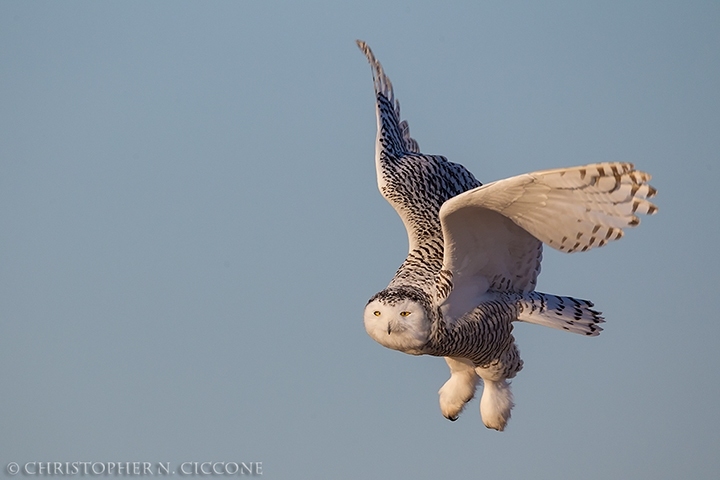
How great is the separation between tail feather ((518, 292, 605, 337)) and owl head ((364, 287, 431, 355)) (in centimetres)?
141

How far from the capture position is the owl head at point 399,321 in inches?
445

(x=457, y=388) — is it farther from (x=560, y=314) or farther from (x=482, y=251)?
(x=482, y=251)

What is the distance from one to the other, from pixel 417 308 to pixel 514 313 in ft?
4.76

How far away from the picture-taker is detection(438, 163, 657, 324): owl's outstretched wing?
9891mm

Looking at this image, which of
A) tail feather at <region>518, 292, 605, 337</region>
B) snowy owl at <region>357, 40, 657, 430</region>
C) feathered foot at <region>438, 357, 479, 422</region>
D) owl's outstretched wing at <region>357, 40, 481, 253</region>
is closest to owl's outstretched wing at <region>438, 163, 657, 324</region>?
snowy owl at <region>357, 40, 657, 430</region>

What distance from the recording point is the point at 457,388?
43.3ft

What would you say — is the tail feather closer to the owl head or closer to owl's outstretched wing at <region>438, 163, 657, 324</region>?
owl's outstretched wing at <region>438, 163, 657, 324</region>

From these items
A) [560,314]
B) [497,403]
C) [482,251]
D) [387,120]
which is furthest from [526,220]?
[387,120]

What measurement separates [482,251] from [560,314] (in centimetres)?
112

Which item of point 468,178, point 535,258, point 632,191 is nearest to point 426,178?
point 468,178

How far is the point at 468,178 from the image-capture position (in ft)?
43.8

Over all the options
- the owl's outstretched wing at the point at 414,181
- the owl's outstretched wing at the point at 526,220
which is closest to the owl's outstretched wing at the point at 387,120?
the owl's outstretched wing at the point at 414,181

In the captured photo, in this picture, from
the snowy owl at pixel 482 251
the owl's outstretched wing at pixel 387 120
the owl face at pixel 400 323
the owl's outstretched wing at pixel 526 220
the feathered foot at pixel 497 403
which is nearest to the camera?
the owl's outstretched wing at pixel 526 220

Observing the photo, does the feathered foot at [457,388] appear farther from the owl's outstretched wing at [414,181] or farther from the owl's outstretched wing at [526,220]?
the owl's outstretched wing at [414,181]
